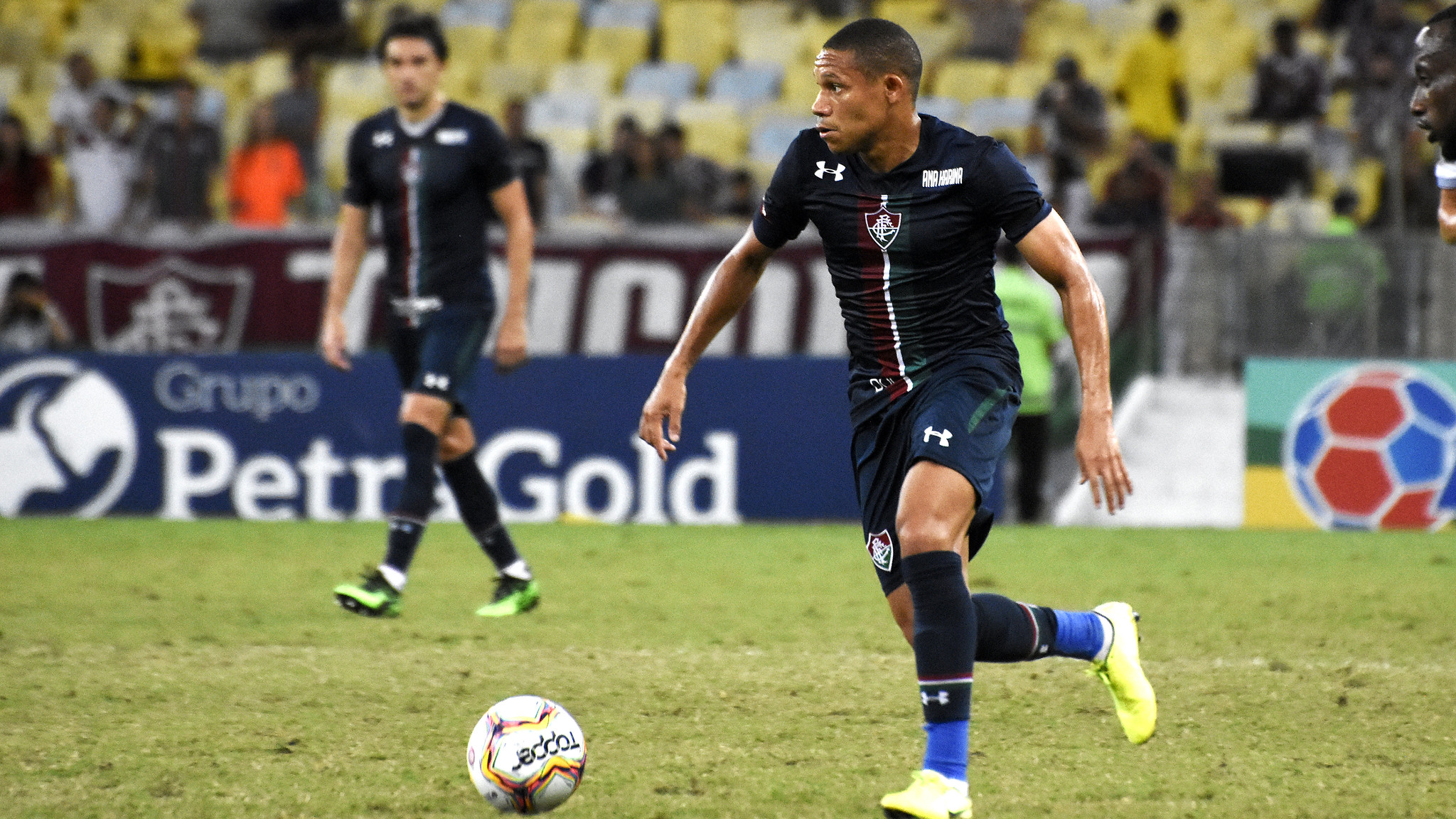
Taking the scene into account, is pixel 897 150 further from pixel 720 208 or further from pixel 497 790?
pixel 720 208

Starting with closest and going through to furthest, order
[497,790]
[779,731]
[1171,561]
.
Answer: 1. [497,790]
2. [779,731]
3. [1171,561]

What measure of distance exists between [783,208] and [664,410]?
2.02 feet

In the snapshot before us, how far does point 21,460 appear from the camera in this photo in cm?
1125

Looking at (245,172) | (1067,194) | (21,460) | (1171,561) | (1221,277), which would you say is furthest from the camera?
(245,172)

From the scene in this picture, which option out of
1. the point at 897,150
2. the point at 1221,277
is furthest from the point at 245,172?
the point at 897,150

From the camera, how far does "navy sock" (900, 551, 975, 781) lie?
4.11m

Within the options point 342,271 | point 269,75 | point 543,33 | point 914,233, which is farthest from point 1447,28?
point 269,75

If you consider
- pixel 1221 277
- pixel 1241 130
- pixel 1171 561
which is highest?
pixel 1241 130

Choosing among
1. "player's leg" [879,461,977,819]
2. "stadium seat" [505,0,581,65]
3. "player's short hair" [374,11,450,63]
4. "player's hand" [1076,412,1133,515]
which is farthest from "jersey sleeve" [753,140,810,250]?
"stadium seat" [505,0,581,65]

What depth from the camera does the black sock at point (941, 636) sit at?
4.11m

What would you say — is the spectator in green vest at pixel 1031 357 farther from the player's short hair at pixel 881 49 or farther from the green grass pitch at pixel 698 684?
the player's short hair at pixel 881 49

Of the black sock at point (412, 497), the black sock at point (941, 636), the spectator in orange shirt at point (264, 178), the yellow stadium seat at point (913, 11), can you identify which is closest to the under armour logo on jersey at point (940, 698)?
the black sock at point (941, 636)

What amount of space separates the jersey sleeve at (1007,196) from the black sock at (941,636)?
0.81m

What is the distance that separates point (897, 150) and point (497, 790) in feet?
5.95
